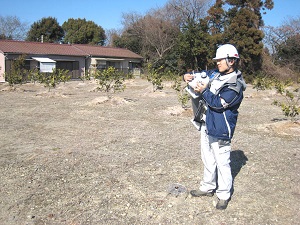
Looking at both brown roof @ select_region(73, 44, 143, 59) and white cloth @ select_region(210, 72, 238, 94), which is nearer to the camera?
white cloth @ select_region(210, 72, 238, 94)

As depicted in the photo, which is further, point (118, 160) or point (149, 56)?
point (149, 56)

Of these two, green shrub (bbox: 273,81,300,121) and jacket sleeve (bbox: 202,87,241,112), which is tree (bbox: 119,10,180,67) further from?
jacket sleeve (bbox: 202,87,241,112)

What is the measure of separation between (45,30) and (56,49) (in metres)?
11.8

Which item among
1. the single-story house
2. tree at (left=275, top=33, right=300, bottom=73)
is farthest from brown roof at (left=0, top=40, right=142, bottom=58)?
tree at (left=275, top=33, right=300, bottom=73)

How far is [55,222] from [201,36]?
2300 centimetres

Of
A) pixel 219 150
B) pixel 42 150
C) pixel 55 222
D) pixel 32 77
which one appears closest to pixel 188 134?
pixel 42 150

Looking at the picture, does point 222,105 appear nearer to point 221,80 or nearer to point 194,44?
point 221,80

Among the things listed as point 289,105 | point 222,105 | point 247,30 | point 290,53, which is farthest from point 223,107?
point 290,53

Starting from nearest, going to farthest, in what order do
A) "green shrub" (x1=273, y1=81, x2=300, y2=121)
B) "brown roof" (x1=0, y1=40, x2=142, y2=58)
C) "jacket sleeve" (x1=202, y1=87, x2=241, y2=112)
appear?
"jacket sleeve" (x1=202, y1=87, x2=241, y2=112) → "green shrub" (x1=273, y1=81, x2=300, y2=121) → "brown roof" (x1=0, y1=40, x2=142, y2=58)

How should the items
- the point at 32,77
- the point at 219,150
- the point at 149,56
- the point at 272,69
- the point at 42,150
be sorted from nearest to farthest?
the point at 219,150 < the point at 42,150 < the point at 32,77 < the point at 272,69 < the point at 149,56

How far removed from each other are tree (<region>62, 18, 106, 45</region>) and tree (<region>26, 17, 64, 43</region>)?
109cm

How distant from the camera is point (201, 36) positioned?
24.0 meters

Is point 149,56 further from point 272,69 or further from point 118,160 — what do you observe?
point 118,160

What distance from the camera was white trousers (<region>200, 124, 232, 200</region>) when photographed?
2582 mm
